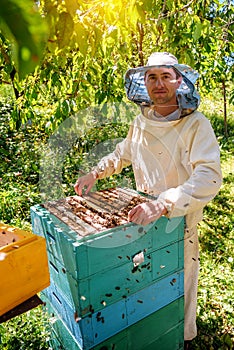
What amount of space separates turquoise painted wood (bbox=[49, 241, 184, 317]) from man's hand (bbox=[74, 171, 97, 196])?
0.47 m

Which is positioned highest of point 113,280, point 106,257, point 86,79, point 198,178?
point 86,79

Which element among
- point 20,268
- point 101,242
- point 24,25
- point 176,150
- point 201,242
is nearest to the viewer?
point 24,25

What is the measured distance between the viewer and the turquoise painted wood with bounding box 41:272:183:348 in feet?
4.30

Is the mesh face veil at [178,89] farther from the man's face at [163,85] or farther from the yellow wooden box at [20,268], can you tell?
the yellow wooden box at [20,268]

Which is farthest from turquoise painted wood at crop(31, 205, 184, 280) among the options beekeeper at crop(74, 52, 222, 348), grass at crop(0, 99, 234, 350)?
grass at crop(0, 99, 234, 350)

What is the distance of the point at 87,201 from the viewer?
5.51 ft

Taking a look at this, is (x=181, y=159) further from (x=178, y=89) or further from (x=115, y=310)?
(x=115, y=310)

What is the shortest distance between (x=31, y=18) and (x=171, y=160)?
4.91 ft

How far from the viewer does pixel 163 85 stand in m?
1.76

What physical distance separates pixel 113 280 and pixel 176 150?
0.76m

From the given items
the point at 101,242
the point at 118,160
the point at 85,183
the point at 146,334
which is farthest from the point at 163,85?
the point at 146,334

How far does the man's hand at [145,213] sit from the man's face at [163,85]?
674mm

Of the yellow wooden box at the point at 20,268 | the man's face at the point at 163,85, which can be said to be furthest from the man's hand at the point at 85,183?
the yellow wooden box at the point at 20,268

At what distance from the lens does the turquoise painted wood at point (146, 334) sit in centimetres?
142
